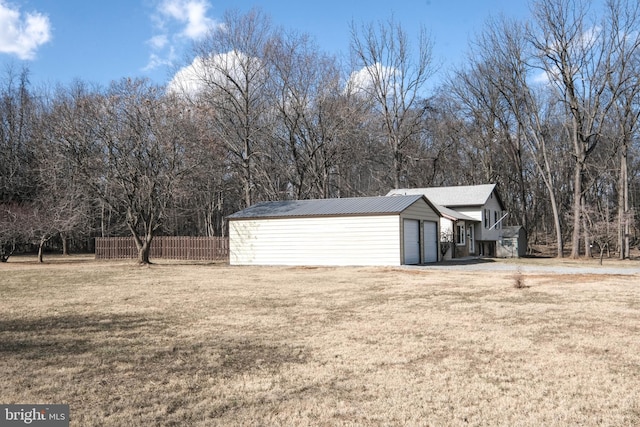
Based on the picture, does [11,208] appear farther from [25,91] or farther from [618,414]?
[618,414]

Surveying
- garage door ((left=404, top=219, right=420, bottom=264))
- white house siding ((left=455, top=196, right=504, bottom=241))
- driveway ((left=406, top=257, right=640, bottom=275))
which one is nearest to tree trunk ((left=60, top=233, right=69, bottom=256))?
garage door ((left=404, top=219, right=420, bottom=264))

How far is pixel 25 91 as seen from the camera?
38.8 m

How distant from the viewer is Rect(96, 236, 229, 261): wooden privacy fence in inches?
1201

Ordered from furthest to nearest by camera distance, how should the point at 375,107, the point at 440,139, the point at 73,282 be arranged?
the point at 440,139 → the point at 375,107 → the point at 73,282

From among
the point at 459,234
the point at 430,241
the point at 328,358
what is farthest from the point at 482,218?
the point at 328,358

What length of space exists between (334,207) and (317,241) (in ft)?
5.87

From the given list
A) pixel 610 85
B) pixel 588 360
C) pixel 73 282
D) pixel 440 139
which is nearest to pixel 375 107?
pixel 440 139

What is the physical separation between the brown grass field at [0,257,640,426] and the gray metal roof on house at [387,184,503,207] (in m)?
20.5

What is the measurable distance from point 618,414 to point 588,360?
1.76 m

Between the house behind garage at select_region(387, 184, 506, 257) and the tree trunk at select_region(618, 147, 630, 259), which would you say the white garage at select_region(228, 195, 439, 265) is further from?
the tree trunk at select_region(618, 147, 630, 259)

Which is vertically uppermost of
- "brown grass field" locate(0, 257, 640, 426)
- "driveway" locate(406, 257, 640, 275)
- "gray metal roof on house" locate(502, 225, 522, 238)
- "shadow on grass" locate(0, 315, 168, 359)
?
"gray metal roof on house" locate(502, 225, 522, 238)

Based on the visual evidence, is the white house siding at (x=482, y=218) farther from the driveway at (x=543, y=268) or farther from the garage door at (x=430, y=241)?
the driveway at (x=543, y=268)

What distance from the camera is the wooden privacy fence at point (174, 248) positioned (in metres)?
30.5

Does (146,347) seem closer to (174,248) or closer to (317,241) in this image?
(317,241)
